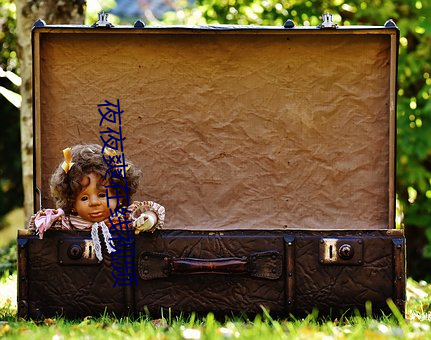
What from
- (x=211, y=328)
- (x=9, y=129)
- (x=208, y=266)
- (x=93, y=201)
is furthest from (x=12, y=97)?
(x=9, y=129)

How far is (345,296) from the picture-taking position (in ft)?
10.7

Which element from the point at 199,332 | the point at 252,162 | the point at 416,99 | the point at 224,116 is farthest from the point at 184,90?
the point at 416,99

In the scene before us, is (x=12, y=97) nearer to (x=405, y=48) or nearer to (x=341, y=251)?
(x=341, y=251)

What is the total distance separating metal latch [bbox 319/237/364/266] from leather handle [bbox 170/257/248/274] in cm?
34

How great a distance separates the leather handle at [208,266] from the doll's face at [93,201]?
411mm

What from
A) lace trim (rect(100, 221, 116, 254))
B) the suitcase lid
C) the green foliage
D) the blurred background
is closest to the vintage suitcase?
the suitcase lid

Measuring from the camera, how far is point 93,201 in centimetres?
A: 338

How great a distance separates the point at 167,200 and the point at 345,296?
1197 millimetres

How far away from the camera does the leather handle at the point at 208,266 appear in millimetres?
3215

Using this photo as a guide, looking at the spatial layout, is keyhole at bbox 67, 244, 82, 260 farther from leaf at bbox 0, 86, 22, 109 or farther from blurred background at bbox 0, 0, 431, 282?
blurred background at bbox 0, 0, 431, 282

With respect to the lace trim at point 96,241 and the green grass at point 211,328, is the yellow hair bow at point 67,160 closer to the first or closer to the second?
the lace trim at point 96,241

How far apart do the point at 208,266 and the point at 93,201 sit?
0.60 m

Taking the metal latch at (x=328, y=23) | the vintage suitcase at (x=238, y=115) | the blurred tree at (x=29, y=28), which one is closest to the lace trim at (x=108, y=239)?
the vintage suitcase at (x=238, y=115)

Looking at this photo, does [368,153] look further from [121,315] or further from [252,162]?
[121,315]
